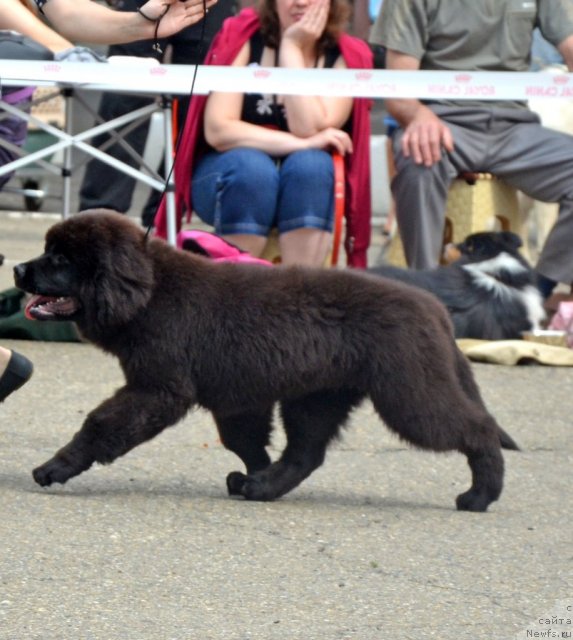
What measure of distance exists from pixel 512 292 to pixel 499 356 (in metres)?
0.41

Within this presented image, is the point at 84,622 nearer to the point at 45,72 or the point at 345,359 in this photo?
the point at 345,359

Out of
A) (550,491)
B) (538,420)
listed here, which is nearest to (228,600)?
(550,491)

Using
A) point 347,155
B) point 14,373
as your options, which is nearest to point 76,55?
point 347,155

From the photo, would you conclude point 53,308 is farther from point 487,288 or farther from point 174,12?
point 487,288

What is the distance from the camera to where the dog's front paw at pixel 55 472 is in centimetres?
428

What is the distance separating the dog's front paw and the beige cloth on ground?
2806 millimetres

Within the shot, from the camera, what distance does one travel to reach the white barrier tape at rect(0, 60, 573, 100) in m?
6.59

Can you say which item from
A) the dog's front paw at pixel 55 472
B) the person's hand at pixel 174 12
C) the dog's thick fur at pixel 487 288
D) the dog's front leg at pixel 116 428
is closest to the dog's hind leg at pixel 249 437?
the dog's front leg at pixel 116 428

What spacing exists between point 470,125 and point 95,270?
344 cm

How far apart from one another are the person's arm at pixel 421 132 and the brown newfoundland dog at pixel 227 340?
2.70 metres

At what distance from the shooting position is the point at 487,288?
6875 mm

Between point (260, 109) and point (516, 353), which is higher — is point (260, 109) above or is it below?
above

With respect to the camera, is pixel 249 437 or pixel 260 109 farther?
pixel 260 109

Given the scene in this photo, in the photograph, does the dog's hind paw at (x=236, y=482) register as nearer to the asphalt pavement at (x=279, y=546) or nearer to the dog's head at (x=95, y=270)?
the asphalt pavement at (x=279, y=546)
